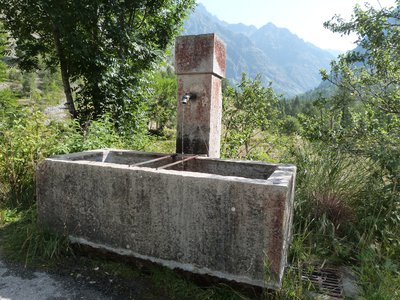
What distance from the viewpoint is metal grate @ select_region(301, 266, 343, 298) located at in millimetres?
2289

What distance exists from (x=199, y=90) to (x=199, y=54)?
16.6 inches

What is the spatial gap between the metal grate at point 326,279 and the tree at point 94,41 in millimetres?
5272

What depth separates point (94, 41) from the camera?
616 centimetres

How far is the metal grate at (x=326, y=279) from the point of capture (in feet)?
7.51

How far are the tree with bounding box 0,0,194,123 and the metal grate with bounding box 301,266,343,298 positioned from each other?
17.3 ft

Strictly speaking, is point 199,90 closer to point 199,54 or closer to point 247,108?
point 199,54

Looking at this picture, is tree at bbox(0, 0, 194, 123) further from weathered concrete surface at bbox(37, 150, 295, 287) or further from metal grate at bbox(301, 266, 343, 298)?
metal grate at bbox(301, 266, 343, 298)

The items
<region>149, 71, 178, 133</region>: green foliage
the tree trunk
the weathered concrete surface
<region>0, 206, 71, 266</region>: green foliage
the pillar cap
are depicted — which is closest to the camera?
the weathered concrete surface

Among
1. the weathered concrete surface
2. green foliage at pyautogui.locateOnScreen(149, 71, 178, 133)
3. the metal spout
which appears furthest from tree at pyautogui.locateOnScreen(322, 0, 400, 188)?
green foliage at pyautogui.locateOnScreen(149, 71, 178, 133)

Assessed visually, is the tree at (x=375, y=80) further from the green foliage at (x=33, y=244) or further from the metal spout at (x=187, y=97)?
the green foliage at (x=33, y=244)

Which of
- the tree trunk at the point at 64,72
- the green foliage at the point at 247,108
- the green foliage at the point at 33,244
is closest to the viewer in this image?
the green foliage at the point at 33,244

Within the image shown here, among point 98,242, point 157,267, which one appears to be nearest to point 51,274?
point 98,242

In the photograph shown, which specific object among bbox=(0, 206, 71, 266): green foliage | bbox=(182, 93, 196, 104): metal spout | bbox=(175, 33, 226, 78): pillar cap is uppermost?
bbox=(175, 33, 226, 78): pillar cap

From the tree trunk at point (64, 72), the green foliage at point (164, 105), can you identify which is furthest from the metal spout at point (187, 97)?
→ the green foliage at point (164, 105)
